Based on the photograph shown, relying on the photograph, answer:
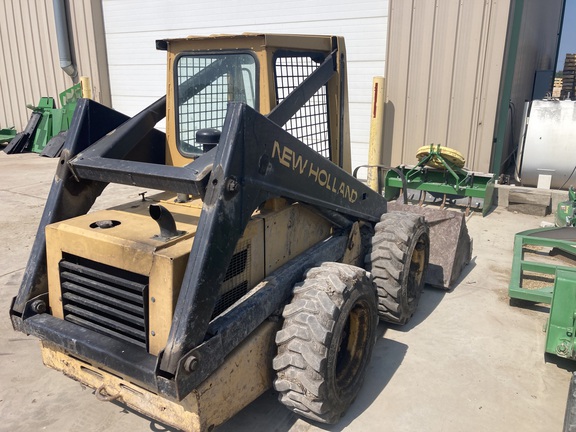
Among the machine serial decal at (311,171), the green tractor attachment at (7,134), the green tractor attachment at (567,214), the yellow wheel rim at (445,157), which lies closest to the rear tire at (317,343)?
the machine serial decal at (311,171)

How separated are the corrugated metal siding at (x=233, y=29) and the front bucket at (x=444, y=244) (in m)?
4.44

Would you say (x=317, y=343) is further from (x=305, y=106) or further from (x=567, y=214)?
(x=567, y=214)

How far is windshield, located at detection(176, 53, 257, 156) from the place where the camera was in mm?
3088

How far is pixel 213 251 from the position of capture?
2.29 m

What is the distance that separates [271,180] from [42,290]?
1.56 m

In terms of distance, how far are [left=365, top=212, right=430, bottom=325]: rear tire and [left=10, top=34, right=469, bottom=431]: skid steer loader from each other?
1.17 feet

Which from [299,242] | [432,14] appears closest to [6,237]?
[299,242]

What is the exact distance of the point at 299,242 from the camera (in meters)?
3.37

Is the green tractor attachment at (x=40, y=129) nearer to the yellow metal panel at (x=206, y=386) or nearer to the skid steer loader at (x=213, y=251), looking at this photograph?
the skid steer loader at (x=213, y=251)

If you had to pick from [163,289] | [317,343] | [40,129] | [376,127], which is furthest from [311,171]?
[40,129]

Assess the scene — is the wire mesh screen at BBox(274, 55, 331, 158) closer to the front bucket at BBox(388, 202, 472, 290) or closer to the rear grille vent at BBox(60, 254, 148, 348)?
the rear grille vent at BBox(60, 254, 148, 348)

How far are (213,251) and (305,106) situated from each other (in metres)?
1.53

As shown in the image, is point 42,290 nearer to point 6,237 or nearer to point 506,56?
point 6,237

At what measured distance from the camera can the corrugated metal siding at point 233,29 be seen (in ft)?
28.6
